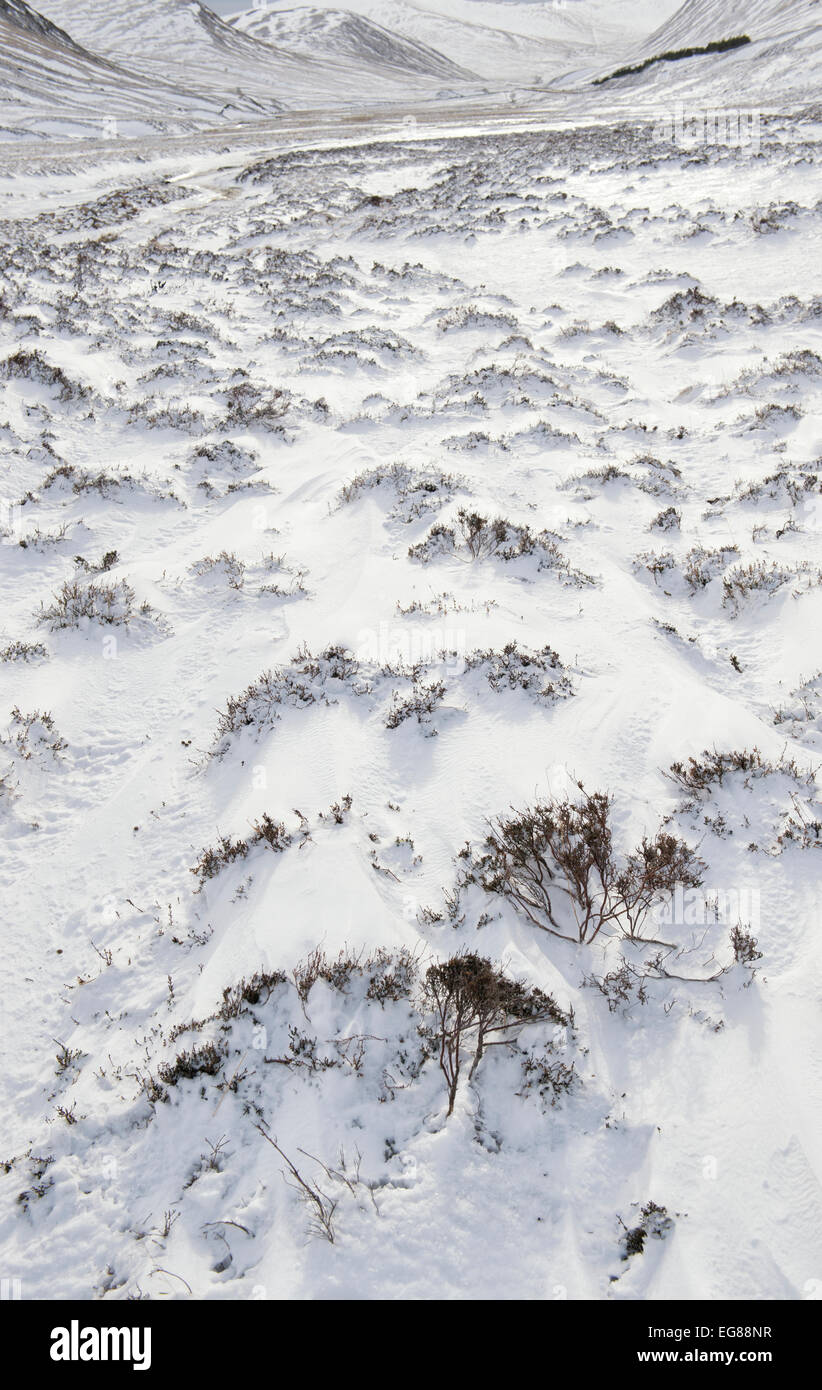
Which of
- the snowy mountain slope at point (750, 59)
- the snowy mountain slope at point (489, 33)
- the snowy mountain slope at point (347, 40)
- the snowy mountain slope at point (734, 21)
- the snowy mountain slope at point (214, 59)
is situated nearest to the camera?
the snowy mountain slope at point (750, 59)

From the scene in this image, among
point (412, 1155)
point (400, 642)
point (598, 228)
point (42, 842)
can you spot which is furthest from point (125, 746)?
point (598, 228)

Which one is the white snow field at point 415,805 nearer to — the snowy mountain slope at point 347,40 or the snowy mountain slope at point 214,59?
the snowy mountain slope at point 214,59

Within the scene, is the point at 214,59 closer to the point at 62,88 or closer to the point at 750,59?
the point at 62,88

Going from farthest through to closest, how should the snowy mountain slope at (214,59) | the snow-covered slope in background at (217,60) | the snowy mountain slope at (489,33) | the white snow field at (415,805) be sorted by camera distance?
the snowy mountain slope at (489,33)
the snowy mountain slope at (214,59)
the snow-covered slope in background at (217,60)
the white snow field at (415,805)

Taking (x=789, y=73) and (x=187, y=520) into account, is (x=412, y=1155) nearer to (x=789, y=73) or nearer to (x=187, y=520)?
(x=187, y=520)

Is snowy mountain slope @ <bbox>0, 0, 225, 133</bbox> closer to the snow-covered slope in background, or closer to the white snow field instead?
the snow-covered slope in background

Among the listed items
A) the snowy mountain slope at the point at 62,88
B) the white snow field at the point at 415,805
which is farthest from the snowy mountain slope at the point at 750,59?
the snowy mountain slope at the point at 62,88
